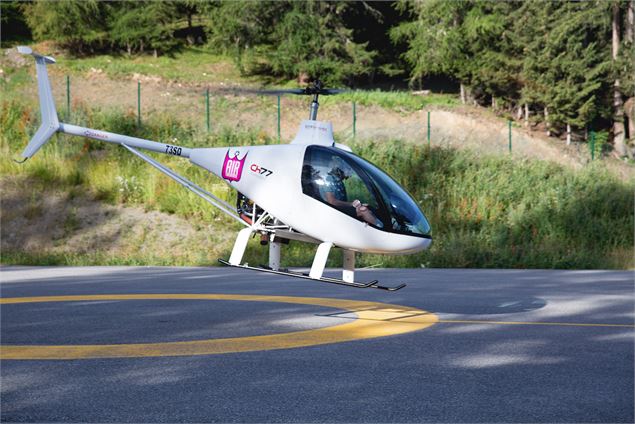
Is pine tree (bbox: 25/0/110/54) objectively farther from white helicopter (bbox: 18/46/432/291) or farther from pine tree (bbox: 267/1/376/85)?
white helicopter (bbox: 18/46/432/291)

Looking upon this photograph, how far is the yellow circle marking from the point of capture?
11.9m

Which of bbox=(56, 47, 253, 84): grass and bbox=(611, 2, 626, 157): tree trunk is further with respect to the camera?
bbox=(56, 47, 253, 84): grass

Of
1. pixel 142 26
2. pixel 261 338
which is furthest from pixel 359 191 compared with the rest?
pixel 142 26

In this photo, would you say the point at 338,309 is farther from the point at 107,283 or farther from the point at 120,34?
the point at 120,34

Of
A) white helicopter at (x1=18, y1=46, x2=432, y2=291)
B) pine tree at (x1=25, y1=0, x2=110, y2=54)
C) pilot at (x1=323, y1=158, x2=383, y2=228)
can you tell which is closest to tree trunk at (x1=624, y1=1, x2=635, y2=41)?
pine tree at (x1=25, y1=0, x2=110, y2=54)

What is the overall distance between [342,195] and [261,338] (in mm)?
2916

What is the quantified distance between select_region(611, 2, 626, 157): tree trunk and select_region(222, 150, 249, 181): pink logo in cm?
4277

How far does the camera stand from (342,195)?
11.4 m

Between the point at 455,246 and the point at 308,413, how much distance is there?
1795cm

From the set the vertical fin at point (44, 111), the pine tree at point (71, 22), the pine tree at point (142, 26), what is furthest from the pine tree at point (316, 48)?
the vertical fin at point (44, 111)

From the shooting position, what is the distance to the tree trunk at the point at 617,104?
52031 millimetres

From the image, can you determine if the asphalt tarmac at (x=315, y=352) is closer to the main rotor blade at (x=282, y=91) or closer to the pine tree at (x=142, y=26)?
the main rotor blade at (x=282, y=91)

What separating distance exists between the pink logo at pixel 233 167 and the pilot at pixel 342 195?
5.05 ft

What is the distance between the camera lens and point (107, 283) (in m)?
19.5
